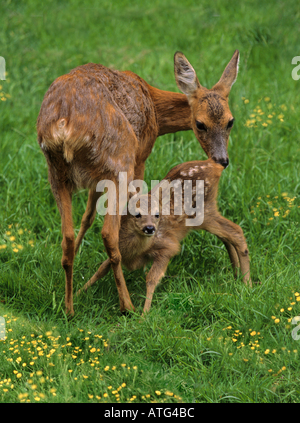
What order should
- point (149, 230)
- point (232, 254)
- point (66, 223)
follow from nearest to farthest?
1. point (66, 223)
2. point (149, 230)
3. point (232, 254)

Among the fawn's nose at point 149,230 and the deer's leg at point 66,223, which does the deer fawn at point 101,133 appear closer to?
the deer's leg at point 66,223

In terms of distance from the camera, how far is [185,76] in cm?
574

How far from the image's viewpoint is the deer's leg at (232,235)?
17.7ft

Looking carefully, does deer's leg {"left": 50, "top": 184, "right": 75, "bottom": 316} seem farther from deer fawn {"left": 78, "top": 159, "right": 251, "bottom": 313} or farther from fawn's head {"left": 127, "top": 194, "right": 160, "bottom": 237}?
→ fawn's head {"left": 127, "top": 194, "right": 160, "bottom": 237}

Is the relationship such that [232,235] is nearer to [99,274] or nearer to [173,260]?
[173,260]

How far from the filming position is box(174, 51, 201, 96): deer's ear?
5.69 meters

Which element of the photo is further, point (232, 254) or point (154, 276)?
point (232, 254)

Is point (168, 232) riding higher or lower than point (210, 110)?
lower

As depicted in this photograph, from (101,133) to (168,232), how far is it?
1.35 m

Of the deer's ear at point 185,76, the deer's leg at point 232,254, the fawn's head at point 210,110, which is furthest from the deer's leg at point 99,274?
the deer's ear at point 185,76

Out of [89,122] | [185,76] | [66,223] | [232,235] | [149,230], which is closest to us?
[89,122]

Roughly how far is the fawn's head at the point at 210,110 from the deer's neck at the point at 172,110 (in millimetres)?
95

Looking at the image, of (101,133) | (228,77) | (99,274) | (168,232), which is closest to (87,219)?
(99,274)
